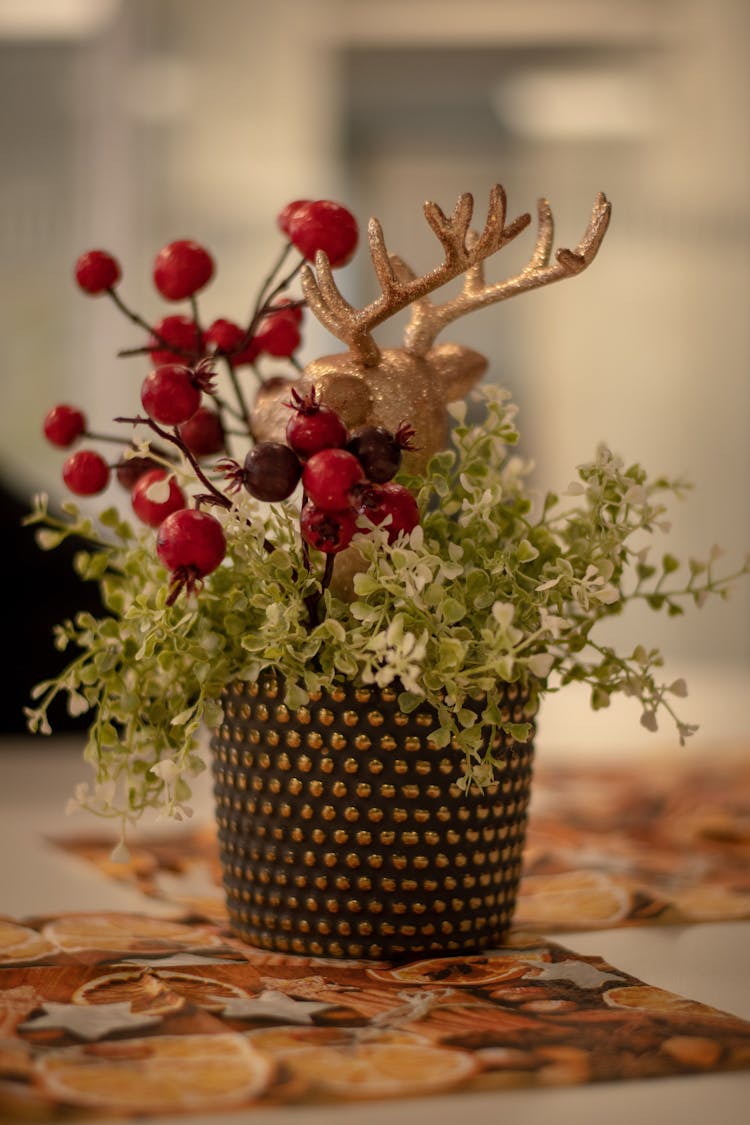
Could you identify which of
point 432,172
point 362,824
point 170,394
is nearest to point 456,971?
point 362,824

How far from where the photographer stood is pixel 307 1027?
543 mm

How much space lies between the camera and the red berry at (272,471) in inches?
23.9

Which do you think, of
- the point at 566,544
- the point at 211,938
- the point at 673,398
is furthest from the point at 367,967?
the point at 673,398

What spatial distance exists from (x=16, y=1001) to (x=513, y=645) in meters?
0.27

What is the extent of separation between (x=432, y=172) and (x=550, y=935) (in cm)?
515

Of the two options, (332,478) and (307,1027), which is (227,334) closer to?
(332,478)

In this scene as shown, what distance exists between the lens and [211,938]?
73 centimetres

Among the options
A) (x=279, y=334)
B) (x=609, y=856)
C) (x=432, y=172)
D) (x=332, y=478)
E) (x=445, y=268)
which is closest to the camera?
(x=332, y=478)

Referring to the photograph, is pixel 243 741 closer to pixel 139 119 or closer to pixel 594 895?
pixel 594 895

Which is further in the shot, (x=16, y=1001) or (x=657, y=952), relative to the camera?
(x=657, y=952)

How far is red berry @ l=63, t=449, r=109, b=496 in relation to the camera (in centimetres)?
71

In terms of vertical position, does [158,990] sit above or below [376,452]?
below

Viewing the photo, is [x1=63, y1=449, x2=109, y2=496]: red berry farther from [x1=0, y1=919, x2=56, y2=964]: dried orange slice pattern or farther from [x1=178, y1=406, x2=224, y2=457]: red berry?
[x1=0, y1=919, x2=56, y2=964]: dried orange slice pattern

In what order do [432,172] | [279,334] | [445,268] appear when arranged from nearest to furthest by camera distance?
[445,268] → [279,334] → [432,172]
